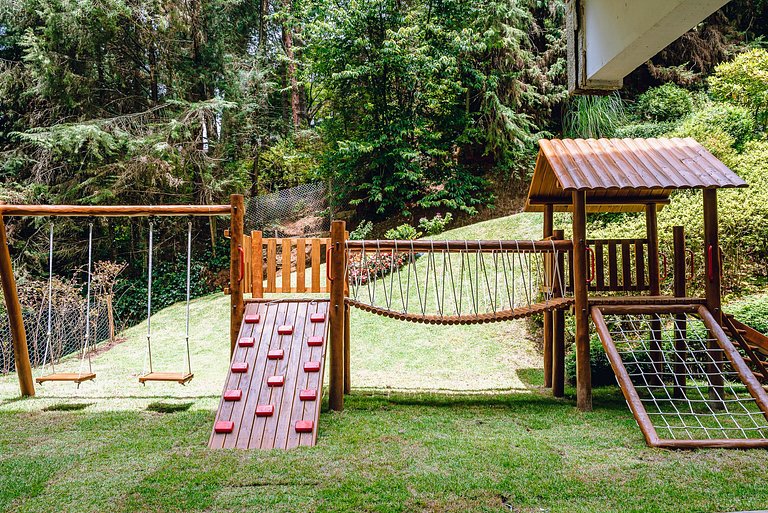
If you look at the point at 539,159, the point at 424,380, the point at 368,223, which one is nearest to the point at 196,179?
the point at 368,223

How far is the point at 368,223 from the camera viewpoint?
42.4 feet

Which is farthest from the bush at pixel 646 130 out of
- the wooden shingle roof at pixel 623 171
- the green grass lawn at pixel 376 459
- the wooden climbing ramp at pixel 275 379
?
the wooden climbing ramp at pixel 275 379

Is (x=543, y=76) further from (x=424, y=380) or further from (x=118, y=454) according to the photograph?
(x=118, y=454)

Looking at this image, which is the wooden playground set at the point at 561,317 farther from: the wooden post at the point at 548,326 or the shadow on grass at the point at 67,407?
the shadow on grass at the point at 67,407

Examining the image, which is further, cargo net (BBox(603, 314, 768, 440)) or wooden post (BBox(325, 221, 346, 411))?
wooden post (BBox(325, 221, 346, 411))

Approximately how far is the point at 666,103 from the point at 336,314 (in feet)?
37.8

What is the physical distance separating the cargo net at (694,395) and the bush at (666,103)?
8394 mm

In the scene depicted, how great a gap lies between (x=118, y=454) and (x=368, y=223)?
9.89m

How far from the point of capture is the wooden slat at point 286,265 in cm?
587

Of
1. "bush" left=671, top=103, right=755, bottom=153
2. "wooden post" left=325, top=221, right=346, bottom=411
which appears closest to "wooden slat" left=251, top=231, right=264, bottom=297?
"wooden post" left=325, top=221, right=346, bottom=411

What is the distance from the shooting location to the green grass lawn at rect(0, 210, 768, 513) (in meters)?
2.63

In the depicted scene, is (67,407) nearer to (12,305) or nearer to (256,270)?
(12,305)

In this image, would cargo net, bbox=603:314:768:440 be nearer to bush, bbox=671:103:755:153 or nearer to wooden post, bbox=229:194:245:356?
wooden post, bbox=229:194:245:356

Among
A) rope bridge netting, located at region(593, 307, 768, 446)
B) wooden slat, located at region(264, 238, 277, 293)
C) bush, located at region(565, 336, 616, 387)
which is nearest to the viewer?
rope bridge netting, located at region(593, 307, 768, 446)
